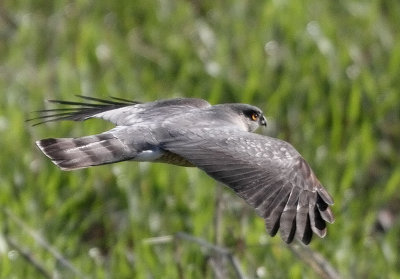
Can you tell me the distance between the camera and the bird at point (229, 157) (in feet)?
15.0

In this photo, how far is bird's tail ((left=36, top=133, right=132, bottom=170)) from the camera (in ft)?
15.2

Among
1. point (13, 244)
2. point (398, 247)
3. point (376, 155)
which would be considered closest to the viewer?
point (13, 244)

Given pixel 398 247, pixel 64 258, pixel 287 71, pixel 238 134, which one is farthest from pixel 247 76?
pixel 238 134

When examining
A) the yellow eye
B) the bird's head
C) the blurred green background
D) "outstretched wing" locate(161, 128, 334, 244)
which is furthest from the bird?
the blurred green background

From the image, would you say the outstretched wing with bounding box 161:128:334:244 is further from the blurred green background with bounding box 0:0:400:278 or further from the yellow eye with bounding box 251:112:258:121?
the blurred green background with bounding box 0:0:400:278

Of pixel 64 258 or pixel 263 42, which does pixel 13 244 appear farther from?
pixel 263 42

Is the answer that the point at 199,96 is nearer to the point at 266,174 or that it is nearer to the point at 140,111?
the point at 140,111

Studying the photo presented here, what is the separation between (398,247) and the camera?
6.62 meters

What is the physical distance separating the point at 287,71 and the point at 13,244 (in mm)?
2386

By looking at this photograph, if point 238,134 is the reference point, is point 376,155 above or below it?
below

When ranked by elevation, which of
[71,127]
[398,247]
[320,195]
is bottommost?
[398,247]

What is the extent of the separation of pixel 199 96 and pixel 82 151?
2.58 metres

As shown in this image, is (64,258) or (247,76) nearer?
(64,258)

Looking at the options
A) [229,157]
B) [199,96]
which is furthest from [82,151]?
[199,96]
